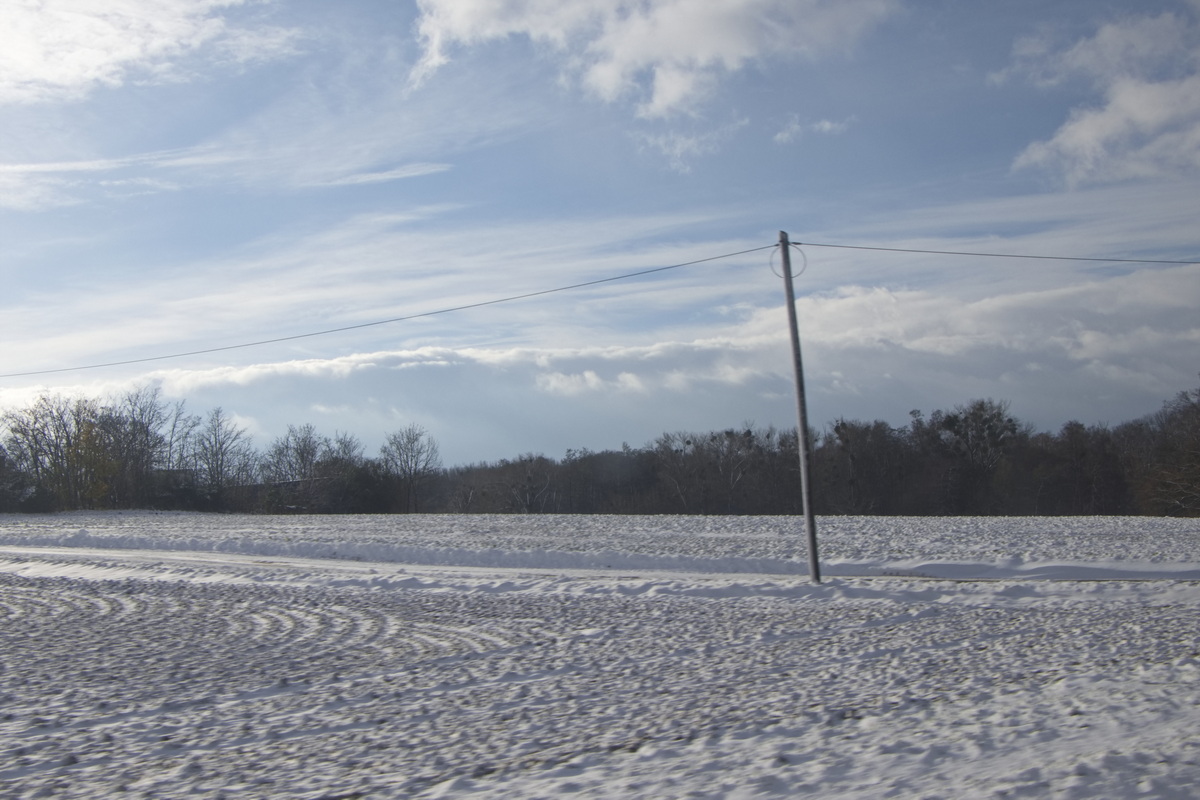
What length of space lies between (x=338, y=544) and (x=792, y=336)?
585 inches

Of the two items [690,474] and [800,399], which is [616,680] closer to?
[800,399]

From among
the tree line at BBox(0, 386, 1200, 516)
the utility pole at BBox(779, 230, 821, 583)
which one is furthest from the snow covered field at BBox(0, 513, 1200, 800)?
the tree line at BBox(0, 386, 1200, 516)

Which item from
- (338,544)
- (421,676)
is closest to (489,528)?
(338,544)

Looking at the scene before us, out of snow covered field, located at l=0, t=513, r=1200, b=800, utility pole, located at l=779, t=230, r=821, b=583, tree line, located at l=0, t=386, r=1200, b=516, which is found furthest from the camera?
tree line, located at l=0, t=386, r=1200, b=516

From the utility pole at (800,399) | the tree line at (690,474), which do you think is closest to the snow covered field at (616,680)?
the utility pole at (800,399)

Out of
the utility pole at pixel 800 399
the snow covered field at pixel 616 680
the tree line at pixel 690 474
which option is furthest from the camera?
the tree line at pixel 690 474

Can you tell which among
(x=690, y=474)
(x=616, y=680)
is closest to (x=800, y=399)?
(x=616, y=680)

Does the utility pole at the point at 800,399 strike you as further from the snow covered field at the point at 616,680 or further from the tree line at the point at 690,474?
the tree line at the point at 690,474

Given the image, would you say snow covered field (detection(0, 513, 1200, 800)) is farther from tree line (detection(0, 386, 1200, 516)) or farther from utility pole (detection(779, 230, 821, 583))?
tree line (detection(0, 386, 1200, 516))

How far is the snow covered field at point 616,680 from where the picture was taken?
6.29 m

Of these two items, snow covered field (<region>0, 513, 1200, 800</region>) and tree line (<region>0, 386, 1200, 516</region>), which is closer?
snow covered field (<region>0, 513, 1200, 800</region>)

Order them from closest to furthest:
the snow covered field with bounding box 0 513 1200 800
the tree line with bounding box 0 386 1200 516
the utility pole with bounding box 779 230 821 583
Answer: the snow covered field with bounding box 0 513 1200 800
the utility pole with bounding box 779 230 821 583
the tree line with bounding box 0 386 1200 516

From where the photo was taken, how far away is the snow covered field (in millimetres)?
6285

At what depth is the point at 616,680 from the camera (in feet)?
31.3
